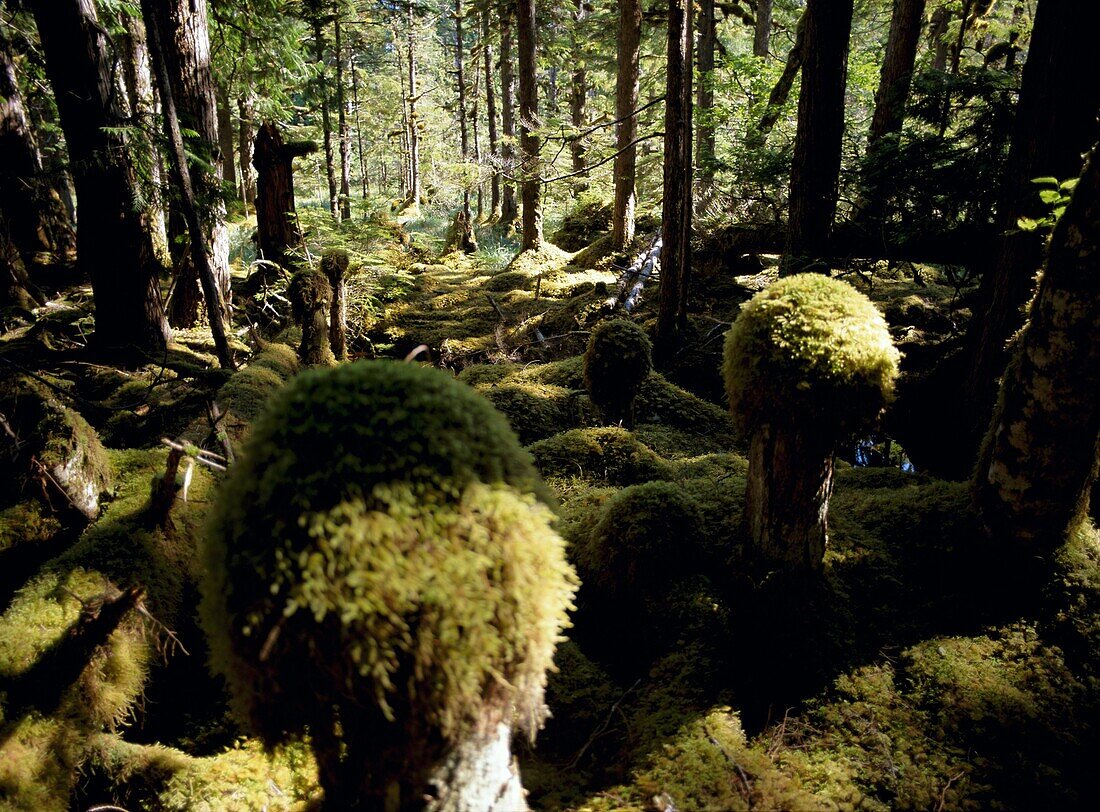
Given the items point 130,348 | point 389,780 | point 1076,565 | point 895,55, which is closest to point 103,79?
point 130,348

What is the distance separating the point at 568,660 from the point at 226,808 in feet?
5.55

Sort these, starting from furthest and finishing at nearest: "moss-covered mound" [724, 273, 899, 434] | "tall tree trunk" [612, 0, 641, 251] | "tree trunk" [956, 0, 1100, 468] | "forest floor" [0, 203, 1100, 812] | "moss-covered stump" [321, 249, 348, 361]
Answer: "tall tree trunk" [612, 0, 641, 251] → "moss-covered stump" [321, 249, 348, 361] → "tree trunk" [956, 0, 1100, 468] → "moss-covered mound" [724, 273, 899, 434] → "forest floor" [0, 203, 1100, 812]


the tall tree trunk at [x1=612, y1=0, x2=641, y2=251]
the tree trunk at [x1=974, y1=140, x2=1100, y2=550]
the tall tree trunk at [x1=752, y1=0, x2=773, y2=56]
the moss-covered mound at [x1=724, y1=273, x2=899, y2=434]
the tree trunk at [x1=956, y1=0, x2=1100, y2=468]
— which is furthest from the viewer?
the tall tree trunk at [x1=752, y1=0, x2=773, y2=56]

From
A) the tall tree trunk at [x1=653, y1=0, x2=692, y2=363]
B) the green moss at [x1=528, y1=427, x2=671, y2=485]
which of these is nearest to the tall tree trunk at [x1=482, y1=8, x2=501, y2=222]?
the tall tree trunk at [x1=653, y1=0, x2=692, y2=363]

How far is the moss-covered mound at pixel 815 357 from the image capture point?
280cm

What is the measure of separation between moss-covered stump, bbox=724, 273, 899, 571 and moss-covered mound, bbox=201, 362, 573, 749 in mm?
1721

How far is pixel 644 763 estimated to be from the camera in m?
2.57

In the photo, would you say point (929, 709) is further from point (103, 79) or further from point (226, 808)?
point (103, 79)

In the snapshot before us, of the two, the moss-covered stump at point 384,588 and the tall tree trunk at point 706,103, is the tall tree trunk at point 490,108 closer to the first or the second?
the tall tree trunk at point 706,103

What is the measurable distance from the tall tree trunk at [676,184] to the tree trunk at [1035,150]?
12.7 feet

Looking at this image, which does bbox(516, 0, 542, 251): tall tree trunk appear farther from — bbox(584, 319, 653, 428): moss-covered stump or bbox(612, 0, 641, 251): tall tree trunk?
bbox(584, 319, 653, 428): moss-covered stump

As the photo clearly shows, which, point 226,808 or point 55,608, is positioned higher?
point 55,608

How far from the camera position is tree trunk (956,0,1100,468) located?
3867 mm

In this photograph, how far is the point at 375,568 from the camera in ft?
4.65
